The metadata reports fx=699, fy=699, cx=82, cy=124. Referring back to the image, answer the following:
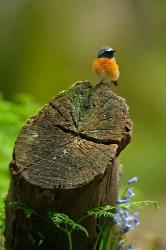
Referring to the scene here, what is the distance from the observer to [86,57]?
453 inches

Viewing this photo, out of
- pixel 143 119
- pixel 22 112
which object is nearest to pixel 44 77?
pixel 143 119

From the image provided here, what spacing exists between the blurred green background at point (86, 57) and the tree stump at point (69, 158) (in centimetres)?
674

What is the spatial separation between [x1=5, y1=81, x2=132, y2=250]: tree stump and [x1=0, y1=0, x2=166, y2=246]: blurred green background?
674 centimetres

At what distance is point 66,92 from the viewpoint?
365 centimetres

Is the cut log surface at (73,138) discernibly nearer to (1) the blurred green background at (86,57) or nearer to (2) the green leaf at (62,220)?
(2) the green leaf at (62,220)

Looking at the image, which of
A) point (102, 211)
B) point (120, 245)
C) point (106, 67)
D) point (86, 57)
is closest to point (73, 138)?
point (102, 211)

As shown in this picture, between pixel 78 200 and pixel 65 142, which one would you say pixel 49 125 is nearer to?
pixel 65 142

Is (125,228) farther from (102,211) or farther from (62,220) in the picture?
(62,220)

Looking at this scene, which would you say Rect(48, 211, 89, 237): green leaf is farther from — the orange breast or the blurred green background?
the blurred green background

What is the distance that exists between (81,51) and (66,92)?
7948 millimetres

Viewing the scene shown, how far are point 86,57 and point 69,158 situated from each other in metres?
8.15

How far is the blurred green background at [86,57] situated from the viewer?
11.1 m

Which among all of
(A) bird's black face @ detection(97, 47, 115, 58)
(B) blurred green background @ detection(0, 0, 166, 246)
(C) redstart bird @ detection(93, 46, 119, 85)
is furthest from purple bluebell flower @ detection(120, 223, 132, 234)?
(B) blurred green background @ detection(0, 0, 166, 246)

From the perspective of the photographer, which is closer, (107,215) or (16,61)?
(107,215)
